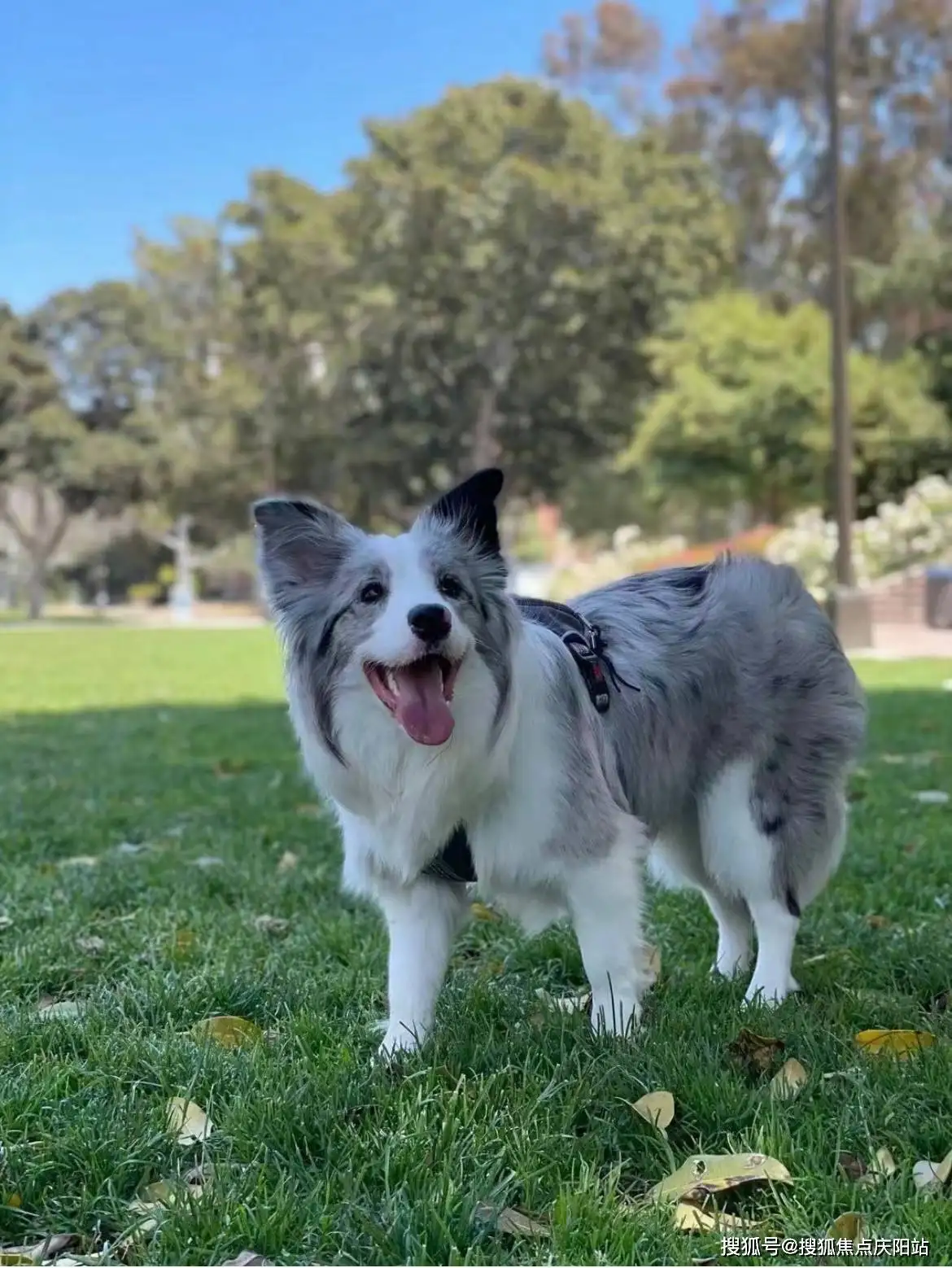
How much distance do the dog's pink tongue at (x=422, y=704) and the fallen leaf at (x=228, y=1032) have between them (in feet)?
3.11

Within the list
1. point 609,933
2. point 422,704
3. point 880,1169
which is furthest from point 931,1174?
point 422,704

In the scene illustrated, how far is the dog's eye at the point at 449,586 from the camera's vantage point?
2.84 metres

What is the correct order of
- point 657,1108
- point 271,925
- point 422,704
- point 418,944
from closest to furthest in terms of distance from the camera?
point 657,1108 → point 422,704 → point 418,944 → point 271,925

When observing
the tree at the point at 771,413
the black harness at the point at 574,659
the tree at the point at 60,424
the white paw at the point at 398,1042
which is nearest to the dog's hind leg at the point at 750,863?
the black harness at the point at 574,659

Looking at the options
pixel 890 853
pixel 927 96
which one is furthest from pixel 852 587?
pixel 927 96

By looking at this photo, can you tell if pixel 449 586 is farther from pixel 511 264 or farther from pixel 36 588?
pixel 36 588

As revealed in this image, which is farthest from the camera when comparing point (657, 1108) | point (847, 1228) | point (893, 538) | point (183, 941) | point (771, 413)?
point (771, 413)

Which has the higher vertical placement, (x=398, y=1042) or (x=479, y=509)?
(x=479, y=509)

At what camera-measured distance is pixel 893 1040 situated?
2877 mm

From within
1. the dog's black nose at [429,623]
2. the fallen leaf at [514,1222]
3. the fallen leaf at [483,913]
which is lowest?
the fallen leaf at [483,913]

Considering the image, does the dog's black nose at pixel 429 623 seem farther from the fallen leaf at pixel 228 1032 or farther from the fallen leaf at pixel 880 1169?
the fallen leaf at pixel 880 1169

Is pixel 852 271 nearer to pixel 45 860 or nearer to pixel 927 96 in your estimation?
pixel 927 96

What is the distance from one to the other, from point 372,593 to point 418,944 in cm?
96

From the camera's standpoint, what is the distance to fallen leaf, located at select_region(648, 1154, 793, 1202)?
85.6 inches
